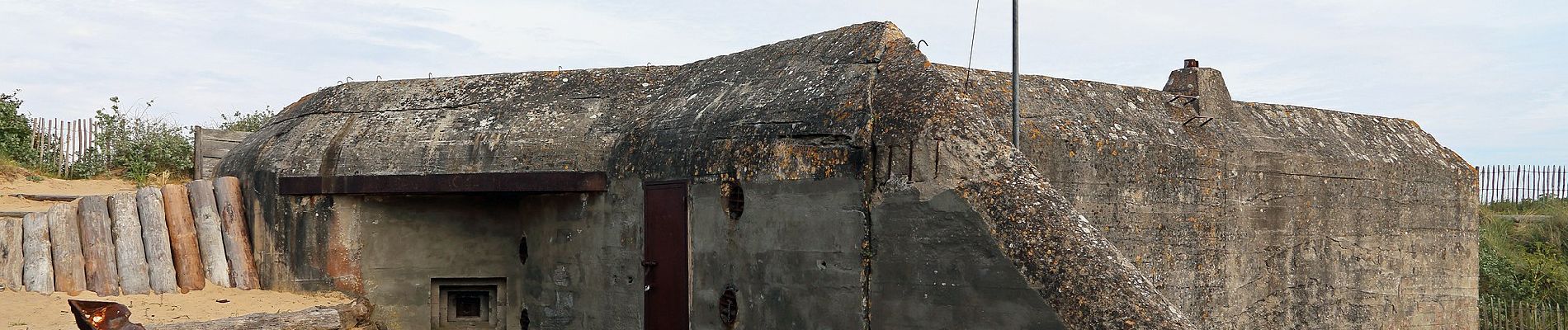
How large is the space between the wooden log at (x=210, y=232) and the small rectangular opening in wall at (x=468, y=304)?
1550mm

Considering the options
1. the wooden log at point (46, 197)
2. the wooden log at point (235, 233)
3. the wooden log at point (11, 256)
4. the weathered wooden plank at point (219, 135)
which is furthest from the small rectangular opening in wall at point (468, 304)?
the wooden log at point (46, 197)

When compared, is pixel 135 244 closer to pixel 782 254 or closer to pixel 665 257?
pixel 665 257

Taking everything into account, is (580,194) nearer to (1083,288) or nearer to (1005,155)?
(1005,155)

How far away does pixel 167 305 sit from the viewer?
9141 mm

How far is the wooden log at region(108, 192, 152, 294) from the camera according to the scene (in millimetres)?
9383

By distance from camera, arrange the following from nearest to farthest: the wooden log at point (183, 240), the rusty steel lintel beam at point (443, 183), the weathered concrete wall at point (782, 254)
Answer: the weathered concrete wall at point (782, 254)
the rusty steel lintel beam at point (443, 183)
the wooden log at point (183, 240)

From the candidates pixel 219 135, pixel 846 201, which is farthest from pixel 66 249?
pixel 846 201

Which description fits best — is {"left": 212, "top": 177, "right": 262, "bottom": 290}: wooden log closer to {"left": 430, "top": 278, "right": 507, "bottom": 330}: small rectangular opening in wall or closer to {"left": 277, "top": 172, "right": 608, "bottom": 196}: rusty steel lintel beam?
{"left": 277, "top": 172, "right": 608, "bottom": 196}: rusty steel lintel beam

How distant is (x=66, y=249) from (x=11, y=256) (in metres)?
0.35

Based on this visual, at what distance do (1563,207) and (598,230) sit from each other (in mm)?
16499

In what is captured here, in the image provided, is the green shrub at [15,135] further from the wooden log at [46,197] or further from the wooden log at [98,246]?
the wooden log at [98,246]

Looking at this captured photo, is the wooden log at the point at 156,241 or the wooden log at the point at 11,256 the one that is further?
the wooden log at the point at 156,241

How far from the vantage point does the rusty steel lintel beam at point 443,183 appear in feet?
28.5

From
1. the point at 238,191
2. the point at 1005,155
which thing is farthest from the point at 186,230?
the point at 1005,155
